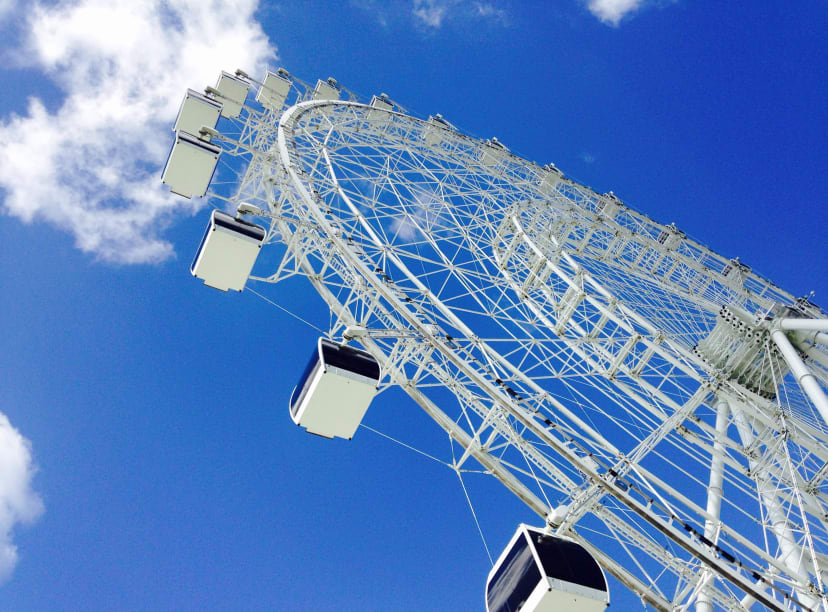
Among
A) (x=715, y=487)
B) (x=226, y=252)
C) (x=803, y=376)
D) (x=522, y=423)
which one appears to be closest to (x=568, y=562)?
(x=522, y=423)

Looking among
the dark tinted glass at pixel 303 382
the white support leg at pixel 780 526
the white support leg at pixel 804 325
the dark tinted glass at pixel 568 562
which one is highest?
the white support leg at pixel 804 325

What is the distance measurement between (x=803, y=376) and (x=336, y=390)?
8.45 m

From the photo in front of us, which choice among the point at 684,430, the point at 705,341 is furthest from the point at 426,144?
the point at 684,430

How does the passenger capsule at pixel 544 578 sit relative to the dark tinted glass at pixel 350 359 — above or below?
below

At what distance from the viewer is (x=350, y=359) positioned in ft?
30.9

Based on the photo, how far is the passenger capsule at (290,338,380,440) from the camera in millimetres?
9156

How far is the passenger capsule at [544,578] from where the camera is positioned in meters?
6.66

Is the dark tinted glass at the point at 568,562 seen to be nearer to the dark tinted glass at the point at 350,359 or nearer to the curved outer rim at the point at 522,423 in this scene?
the curved outer rim at the point at 522,423

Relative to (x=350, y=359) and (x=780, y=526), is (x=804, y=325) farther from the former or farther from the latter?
(x=350, y=359)

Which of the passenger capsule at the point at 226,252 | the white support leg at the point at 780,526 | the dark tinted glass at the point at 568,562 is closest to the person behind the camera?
the dark tinted glass at the point at 568,562

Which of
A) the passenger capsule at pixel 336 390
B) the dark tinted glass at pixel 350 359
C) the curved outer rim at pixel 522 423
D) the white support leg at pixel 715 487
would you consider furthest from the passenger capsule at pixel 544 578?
the dark tinted glass at pixel 350 359

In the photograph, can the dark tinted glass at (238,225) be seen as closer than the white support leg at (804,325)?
Yes

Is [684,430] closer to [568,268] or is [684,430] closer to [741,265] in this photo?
[568,268]

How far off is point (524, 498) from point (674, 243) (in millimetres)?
16407
